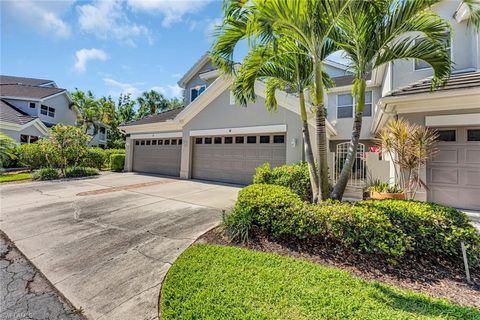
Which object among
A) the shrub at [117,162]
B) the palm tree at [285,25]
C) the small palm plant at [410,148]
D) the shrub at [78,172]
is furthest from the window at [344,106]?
the shrub at [78,172]

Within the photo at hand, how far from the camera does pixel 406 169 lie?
658 cm

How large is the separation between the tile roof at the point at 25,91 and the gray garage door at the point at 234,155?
966 inches

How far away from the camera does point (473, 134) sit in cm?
646

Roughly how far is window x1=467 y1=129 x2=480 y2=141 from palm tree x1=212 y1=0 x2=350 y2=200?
4.82m

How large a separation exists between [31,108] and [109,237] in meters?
29.9

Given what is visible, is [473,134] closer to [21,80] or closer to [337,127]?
[337,127]

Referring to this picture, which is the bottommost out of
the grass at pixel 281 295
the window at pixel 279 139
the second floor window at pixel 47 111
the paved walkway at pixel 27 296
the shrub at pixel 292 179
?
the paved walkway at pixel 27 296

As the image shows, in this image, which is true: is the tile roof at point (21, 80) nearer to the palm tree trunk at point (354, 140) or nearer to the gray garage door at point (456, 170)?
the palm tree trunk at point (354, 140)

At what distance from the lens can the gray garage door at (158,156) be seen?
15.1 m

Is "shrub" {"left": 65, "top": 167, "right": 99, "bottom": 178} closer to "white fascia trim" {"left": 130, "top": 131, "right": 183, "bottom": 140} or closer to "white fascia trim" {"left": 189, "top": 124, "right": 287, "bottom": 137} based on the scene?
"white fascia trim" {"left": 130, "top": 131, "right": 183, "bottom": 140}

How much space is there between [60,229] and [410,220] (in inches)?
300

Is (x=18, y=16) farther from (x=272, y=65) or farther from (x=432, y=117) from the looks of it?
(x=432, y=117)

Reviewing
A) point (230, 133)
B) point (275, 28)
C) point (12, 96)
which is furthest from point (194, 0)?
point (12, 96)

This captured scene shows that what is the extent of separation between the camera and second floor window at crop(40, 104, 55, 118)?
85.7ft
